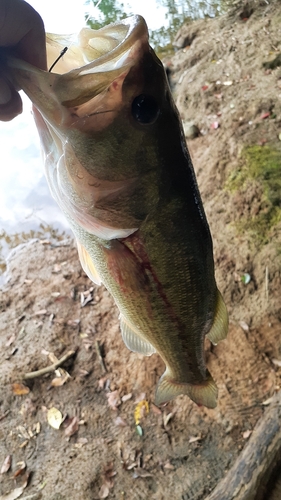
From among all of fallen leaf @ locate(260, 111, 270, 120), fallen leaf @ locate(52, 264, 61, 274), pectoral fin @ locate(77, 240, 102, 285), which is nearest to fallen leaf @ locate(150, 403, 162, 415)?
pectoral fin @ locate(77, 240, 102, 285)

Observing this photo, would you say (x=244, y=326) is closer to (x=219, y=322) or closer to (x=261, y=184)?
(x=261, y=184)

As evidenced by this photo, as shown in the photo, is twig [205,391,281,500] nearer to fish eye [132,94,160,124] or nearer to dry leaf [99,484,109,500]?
dry leaf [99,484,109,500]

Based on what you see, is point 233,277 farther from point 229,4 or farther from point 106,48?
point 229,4

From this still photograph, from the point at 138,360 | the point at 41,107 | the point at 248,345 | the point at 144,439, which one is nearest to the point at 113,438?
the point at 144,439

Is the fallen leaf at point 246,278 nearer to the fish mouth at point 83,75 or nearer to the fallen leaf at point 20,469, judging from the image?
the fallen leaf at point 20,469

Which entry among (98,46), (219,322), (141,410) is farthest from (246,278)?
(98,46)

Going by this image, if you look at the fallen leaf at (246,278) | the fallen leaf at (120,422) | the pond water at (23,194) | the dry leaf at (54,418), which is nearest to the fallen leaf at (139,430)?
the fallen leaf at (120,422)
